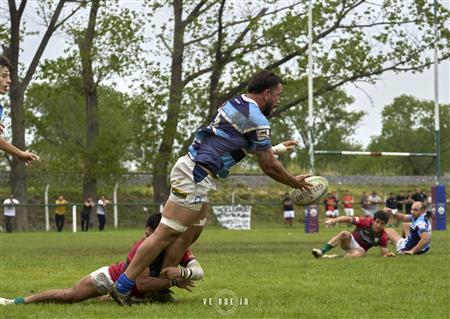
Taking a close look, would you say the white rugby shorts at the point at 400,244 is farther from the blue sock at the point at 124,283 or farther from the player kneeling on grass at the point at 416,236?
the blue sock at the point at 124,283

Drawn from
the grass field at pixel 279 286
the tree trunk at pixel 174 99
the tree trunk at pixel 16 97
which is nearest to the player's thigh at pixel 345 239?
the grass field at pixel 279 286

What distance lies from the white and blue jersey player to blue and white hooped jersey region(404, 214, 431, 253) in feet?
29.4

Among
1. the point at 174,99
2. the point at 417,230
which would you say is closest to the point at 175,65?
the point at 174,99

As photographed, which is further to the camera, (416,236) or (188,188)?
(416,236)

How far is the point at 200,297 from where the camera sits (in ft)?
32.4

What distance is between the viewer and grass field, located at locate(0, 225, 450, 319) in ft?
27.6

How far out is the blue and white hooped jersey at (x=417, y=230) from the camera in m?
17.5

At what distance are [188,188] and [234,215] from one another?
35.3 metres

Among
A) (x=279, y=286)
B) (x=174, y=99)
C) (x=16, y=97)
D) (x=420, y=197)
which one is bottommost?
(x=279, y=286)

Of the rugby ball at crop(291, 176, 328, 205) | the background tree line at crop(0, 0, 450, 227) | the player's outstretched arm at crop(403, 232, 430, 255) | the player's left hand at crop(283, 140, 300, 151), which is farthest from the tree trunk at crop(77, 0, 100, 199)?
the rugby ball at crop(291, 176, 328, 205)

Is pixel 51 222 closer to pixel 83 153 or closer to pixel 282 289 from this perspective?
pixel 83 153

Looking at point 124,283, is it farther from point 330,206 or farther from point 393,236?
point 330,206

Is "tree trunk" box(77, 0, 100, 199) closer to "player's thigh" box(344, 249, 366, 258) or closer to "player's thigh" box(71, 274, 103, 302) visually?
"player's thigh" box(344, 249, 366, 258)

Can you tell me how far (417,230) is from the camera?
17.6 metres
